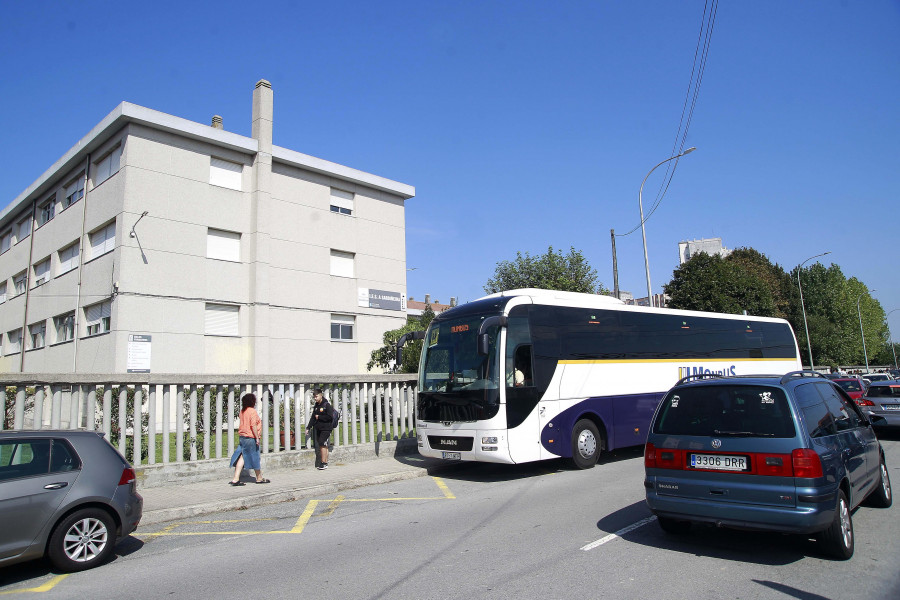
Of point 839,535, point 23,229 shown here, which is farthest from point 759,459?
point 23,229

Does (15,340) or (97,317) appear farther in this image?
(15,340)

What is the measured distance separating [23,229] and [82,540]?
99.8 feet

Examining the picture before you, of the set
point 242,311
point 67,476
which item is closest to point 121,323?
point 242,311

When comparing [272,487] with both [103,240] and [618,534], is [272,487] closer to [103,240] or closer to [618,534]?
[618,534]

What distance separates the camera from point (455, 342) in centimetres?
1135

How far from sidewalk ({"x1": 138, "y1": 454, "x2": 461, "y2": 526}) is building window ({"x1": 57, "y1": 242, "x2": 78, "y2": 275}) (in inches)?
686

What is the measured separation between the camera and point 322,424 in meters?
11.7

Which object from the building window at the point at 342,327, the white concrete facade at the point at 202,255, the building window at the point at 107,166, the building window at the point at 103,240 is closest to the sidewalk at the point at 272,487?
the white concrete facade at the point at 202,255

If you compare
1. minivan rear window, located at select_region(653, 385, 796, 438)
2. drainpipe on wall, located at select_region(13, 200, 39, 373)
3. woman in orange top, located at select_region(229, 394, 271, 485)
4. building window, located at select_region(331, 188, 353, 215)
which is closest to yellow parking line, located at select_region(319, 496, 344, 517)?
woman in orange top, located at select_region(229, 394, 271, 485)

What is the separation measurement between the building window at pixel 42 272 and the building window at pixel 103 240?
5564mm

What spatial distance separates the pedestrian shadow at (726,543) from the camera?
5.48 meters

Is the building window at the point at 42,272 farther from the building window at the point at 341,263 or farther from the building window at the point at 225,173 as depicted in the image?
the building window at the point at 341,263

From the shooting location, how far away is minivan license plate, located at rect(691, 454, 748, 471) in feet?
17.7

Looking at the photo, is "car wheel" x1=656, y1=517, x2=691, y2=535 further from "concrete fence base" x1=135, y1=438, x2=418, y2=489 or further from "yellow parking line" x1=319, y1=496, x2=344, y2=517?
"concrete fence base" x1=135, y1=438, x2=418, y2=489
